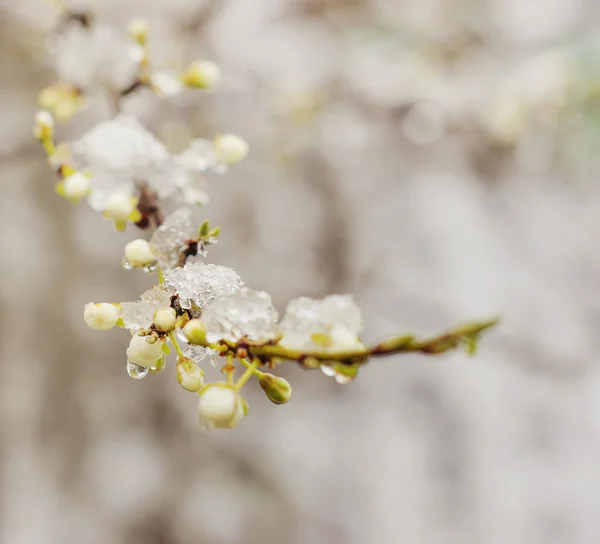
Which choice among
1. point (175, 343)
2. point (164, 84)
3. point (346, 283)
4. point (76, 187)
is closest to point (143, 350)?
point (175, 343)

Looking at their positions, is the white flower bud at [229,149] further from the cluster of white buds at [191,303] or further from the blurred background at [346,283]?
the blurred background at [346,283]

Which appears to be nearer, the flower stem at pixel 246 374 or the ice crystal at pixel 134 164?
the flower stem at pixel 246 374

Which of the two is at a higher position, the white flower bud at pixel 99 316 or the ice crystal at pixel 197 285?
the ice crystal at pixel 197 285

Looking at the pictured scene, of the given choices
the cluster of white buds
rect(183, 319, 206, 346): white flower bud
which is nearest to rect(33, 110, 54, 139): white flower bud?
the cluster of white buds

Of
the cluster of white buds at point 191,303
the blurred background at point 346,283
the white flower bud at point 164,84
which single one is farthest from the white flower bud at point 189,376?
the blurred background at point 346,283

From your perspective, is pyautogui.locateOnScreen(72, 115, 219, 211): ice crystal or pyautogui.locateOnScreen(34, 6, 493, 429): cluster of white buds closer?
pyautogui.locateOnScreen(34, 6, 493, 429): cluster of white buds

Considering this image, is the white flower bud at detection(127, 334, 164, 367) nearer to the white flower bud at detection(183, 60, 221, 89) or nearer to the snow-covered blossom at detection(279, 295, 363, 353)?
the snow-covered blossom at detection(279, 295, 363, 353)
